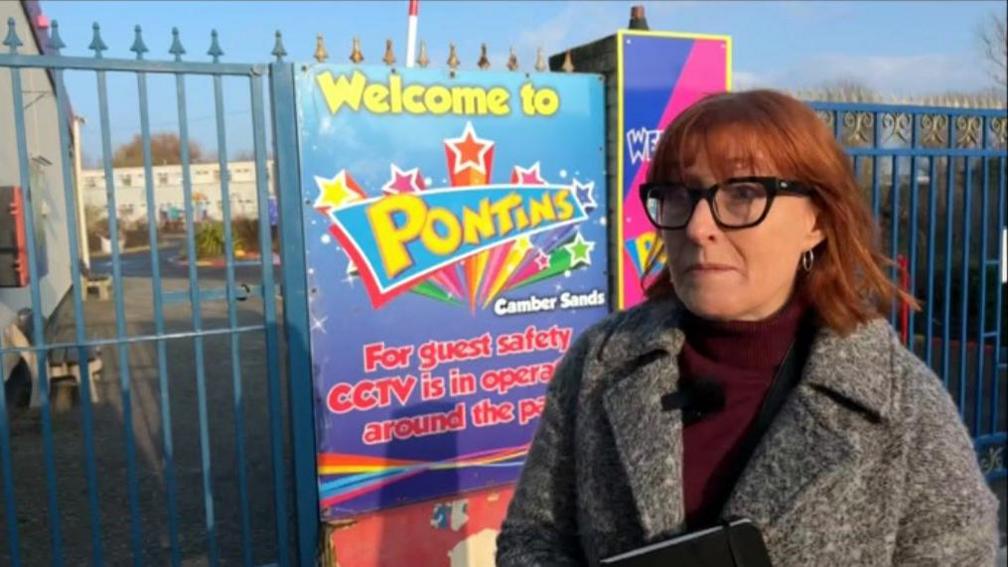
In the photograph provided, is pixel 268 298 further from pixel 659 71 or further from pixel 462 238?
pixel 659 71

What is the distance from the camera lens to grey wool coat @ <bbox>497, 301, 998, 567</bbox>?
1.25 meters

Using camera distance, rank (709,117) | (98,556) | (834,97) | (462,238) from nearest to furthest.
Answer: (709,117)
(98,556)
(462,238)
(834,97)

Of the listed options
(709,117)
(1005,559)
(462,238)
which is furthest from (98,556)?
(1005,559)

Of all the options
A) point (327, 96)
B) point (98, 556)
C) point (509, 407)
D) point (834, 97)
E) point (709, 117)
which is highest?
point (834, 97)

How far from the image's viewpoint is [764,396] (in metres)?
1.39

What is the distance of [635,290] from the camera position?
3973 millimetres

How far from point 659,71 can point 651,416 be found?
9.28 feet

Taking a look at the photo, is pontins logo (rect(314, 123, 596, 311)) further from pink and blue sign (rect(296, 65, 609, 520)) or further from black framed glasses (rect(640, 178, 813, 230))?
black framed glasses (rect(640, 178, 813, 230))

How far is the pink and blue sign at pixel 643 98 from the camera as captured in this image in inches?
151

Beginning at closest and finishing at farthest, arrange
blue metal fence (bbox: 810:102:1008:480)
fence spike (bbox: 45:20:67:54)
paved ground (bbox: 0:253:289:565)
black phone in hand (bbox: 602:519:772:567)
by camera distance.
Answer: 1. black phone in hand (bbox: 602:519:772:567)
2. fence spike (bbox: 45:20:67:54)
3. blue metal fence (bbox: 810:102:1008:480)
4. paved ground (bbox: 0:253:289:565)

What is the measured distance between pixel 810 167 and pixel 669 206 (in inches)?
9.1

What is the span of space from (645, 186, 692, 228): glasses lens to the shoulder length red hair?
28 millimetres

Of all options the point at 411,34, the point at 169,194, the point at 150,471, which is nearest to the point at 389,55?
the point at 411,34

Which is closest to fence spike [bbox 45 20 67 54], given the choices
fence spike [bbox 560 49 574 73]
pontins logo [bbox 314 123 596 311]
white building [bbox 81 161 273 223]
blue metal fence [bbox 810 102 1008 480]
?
pontins logo [bbox 314 123 596 311]
